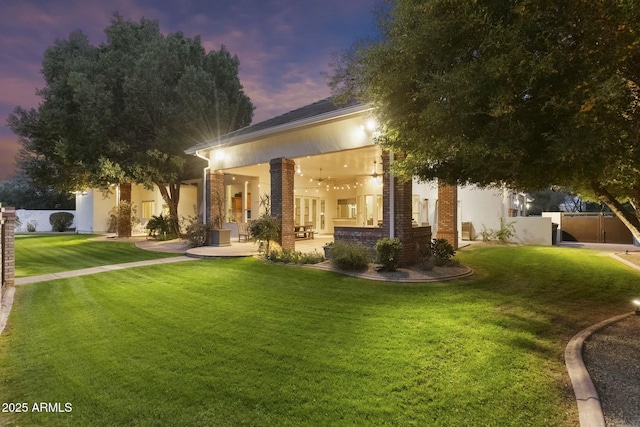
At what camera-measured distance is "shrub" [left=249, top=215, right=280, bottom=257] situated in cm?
1138

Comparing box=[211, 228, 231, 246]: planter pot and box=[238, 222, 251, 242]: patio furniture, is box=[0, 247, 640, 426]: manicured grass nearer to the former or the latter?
box=[211, 228, 231, 246]: planter pot

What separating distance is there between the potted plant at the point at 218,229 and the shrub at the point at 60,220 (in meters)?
21.7

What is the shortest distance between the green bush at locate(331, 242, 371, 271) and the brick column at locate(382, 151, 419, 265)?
3.10 ft

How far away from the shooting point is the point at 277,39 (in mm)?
15383

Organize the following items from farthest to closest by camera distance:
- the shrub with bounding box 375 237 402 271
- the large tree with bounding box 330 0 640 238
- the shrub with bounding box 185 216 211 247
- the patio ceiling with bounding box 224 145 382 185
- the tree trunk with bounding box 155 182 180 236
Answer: the tree trunk with bounding box 155 182 180 236 < the shrub with bounding box 185 216 211 247 < the patio ceiling with bounding box 224 145 382 185 < the shrub with bounding box 375 237 402 271 < the large tree with bounding box 330 0 640 238

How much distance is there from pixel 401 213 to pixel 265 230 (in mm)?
4666

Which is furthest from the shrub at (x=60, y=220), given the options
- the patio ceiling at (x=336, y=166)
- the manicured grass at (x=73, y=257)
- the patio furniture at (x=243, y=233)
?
the patio furniture at (x=243, y=233)

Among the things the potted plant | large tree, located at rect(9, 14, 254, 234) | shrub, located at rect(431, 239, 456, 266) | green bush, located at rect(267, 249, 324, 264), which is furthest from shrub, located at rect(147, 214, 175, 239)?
shrub, located at rect(431, 239, 456, 266)

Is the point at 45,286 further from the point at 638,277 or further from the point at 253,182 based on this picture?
the point at 638,277

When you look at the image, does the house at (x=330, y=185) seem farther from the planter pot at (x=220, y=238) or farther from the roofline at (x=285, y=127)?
the planter pot at (x=220, y=238)

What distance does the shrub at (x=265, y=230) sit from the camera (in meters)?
11.4

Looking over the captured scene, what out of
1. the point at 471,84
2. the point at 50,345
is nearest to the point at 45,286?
the point at 50,345

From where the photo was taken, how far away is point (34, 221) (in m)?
29.8

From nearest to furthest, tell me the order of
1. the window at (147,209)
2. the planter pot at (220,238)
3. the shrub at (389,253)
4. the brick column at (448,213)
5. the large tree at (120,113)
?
the shrub at (389,253) < the brick column at (448,213) < the planter pot at (220,238) < the large tree at (120,113) < the window at (147,209)
